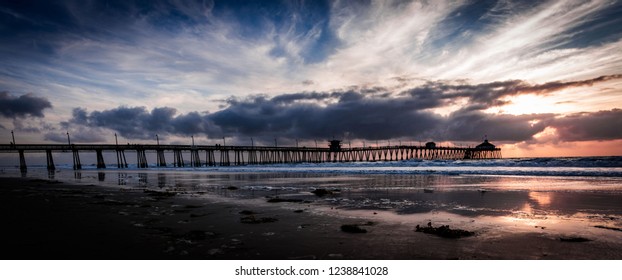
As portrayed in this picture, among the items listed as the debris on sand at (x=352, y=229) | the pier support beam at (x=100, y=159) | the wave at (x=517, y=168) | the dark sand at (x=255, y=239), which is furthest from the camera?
the pier support beam at (x=100, y=159)

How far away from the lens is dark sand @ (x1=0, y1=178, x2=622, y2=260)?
4676 millimetres

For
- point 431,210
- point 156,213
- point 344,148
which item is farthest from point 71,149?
point 344,148

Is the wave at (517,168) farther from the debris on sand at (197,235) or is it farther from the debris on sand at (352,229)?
the debris on sand at (197,235)

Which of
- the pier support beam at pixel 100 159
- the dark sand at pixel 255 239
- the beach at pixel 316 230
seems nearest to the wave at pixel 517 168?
the beach at pixel 316 230

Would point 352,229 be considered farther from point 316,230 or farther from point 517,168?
point 517,168

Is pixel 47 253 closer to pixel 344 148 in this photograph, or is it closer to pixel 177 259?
pixel 177 259

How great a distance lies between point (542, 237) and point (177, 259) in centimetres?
586

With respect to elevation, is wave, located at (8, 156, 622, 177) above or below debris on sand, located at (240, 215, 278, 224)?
below

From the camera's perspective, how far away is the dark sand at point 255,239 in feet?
15.3

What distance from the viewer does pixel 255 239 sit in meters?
5.56

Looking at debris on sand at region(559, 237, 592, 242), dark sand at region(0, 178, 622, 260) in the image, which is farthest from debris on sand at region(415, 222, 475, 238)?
debris on sand at region(559, 237, 592, 242)

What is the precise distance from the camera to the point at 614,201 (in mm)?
10078

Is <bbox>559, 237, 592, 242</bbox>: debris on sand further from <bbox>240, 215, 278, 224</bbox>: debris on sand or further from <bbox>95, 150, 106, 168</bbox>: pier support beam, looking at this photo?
<bbox>95, 150, 106, 168</bbox>: pier support beam
